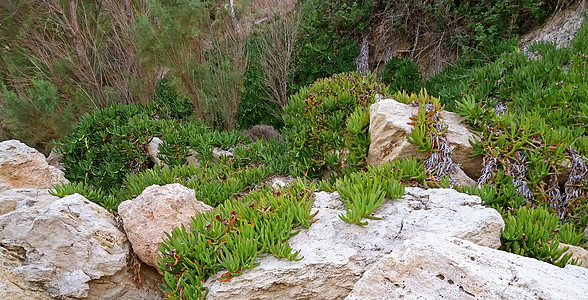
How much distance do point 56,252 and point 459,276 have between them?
11.6 ft

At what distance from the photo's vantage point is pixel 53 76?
9719 millimetres

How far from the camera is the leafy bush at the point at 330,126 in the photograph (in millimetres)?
5094

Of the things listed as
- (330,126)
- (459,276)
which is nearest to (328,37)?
(330,126)

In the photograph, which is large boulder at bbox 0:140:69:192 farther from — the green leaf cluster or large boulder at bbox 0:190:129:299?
the green leaf cluster

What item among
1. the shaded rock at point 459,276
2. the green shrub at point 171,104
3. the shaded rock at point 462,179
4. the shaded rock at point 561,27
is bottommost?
the green shrub at point 171,104

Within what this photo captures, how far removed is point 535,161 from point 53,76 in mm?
10492

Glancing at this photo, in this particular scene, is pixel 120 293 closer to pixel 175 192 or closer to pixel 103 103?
pixel 175 192

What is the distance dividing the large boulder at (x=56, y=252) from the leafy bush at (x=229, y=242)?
1.16m

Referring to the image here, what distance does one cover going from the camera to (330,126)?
5.78 metres

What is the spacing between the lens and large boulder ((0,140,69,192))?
226 inches

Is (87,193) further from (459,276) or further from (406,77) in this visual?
(406,77)

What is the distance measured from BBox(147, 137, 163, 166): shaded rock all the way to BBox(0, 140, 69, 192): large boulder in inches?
66.4

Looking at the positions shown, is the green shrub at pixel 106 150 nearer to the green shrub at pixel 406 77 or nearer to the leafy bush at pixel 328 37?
the leafy bush at pixel 328 37

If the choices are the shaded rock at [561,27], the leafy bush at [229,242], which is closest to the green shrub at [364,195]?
the leafy bush at [229,242]
